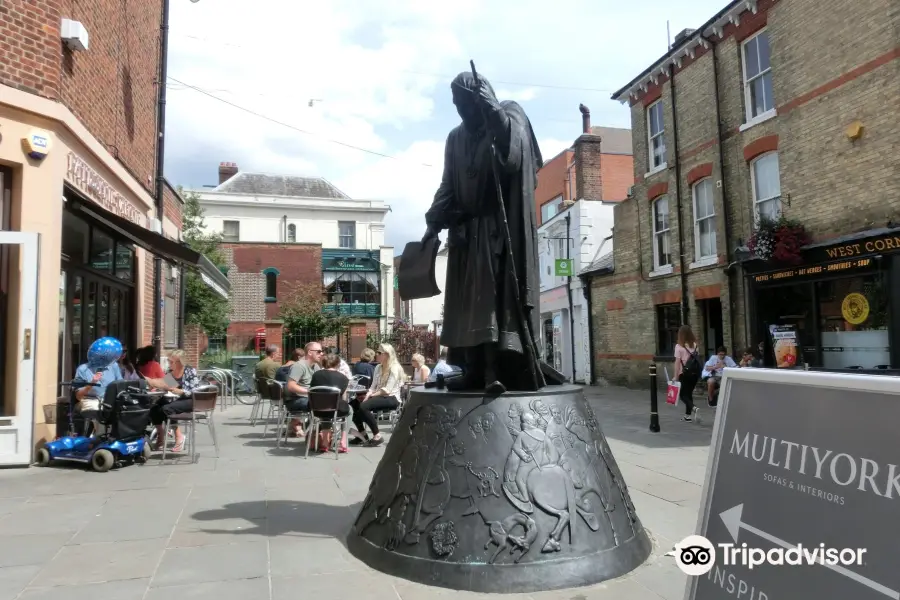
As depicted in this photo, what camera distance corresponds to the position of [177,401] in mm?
7961

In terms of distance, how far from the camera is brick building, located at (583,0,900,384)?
1118 cm

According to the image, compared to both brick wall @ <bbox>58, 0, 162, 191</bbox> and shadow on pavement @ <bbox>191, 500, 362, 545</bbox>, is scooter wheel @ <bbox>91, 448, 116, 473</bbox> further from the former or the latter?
brick wall @ <bbox>58, 0, 162, 191</bbox>

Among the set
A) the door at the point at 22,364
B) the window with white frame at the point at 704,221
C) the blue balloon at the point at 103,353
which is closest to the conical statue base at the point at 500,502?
the blue balloon at the point at 103,353

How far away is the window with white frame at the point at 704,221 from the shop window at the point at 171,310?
13.5m

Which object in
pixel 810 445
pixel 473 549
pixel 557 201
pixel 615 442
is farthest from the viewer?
pixel 557 201

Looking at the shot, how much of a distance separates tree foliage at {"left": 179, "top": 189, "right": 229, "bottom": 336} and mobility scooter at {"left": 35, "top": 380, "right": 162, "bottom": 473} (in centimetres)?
1867

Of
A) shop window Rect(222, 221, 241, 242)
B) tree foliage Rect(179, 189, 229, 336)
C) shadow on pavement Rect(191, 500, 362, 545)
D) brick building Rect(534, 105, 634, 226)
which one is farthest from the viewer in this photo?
shop window Rect(222, 221, 241, 242)

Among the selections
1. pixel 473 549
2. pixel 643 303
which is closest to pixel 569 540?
pixel 473 549

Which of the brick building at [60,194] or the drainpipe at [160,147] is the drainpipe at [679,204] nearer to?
the brick building at [60,194]

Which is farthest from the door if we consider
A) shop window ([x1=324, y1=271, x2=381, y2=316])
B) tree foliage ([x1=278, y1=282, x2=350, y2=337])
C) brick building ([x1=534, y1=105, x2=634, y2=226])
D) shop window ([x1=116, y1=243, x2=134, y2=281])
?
shop window ([x1=324, y1=271, x2=381, y2=316])

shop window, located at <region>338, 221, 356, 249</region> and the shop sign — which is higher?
shop window, located at <region>338, 221, 356, 249</region>

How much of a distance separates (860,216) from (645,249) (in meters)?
7.08

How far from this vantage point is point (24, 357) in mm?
7156

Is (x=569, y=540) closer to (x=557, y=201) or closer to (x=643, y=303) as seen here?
(x=643, y=303)
